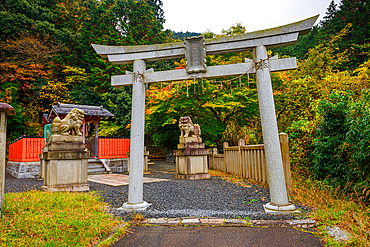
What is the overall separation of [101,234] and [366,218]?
3.74 metres

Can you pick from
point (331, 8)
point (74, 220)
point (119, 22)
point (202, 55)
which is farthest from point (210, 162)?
point (331, 8)

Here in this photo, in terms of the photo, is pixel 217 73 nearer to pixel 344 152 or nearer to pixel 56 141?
pixel 344 152

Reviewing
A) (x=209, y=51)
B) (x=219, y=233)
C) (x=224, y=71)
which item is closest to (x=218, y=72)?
(x=224, y=71)

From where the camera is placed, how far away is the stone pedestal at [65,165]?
618cm

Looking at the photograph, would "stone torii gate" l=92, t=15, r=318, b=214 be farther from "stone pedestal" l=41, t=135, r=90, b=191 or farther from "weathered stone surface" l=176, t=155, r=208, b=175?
"weathered stone surface" l=176, t=155, r=208, b=175

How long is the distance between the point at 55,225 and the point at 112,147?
10.2 m

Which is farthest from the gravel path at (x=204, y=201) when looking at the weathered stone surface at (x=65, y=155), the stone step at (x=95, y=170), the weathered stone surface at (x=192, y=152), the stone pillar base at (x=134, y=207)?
the stone step at (x=95, y=170)

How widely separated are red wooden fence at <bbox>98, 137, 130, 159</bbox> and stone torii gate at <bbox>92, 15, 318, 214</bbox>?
341 inches

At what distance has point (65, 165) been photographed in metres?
6.38

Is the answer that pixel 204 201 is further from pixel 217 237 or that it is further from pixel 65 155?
pixel 65 155

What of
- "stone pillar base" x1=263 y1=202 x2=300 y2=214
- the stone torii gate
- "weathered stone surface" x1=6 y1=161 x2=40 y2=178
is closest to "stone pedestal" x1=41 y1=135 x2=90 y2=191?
the stone torii gate

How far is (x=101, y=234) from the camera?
9.90 ft

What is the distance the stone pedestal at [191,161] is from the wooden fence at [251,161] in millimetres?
1309

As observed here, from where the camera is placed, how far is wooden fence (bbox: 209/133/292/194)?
16.9 feet
